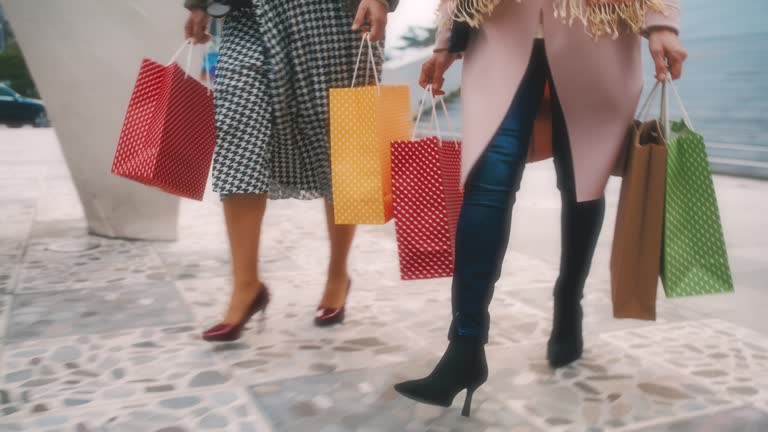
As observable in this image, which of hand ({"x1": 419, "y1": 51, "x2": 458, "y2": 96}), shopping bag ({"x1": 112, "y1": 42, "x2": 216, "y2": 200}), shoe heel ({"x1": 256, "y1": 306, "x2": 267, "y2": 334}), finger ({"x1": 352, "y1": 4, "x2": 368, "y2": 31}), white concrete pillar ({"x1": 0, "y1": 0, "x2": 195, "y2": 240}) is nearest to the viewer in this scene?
hand ({"x1": 419, "y1": 51, "x2": 458, "y2": 96})

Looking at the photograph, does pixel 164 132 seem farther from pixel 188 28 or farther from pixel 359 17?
pixel 359 17

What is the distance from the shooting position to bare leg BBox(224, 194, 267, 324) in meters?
2.08

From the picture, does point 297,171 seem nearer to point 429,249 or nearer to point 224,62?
point 224,62

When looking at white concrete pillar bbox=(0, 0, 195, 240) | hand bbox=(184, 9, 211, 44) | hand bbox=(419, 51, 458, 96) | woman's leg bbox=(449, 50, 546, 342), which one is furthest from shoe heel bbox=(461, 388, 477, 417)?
white concrete pillar bbox=(0, 0, 195, 240)

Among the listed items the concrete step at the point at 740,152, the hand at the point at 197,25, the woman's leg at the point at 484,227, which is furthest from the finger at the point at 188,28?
the concrete step at the point at 740,152

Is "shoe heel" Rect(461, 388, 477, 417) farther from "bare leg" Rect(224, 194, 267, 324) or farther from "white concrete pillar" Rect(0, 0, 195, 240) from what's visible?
"white concrete pillar" Rect(0, 0, 195, 240)

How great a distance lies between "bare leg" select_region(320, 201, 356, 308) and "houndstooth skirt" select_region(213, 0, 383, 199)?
0.93ft

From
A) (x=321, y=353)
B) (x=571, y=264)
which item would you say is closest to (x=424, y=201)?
(x=571, y=264)

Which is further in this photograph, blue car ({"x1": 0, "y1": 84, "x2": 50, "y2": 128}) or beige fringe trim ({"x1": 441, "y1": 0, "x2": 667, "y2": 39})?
blue car ({"x1": 0, "y1": 84, "x2": 50, "y2": 128})

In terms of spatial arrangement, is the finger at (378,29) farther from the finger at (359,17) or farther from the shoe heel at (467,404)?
the shoe heel at (467,404)

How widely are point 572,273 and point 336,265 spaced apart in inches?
30.0

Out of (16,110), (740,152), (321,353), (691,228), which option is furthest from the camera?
(16,110)

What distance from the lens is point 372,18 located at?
1877mm

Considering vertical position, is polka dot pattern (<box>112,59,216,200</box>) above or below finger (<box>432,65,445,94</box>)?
below
